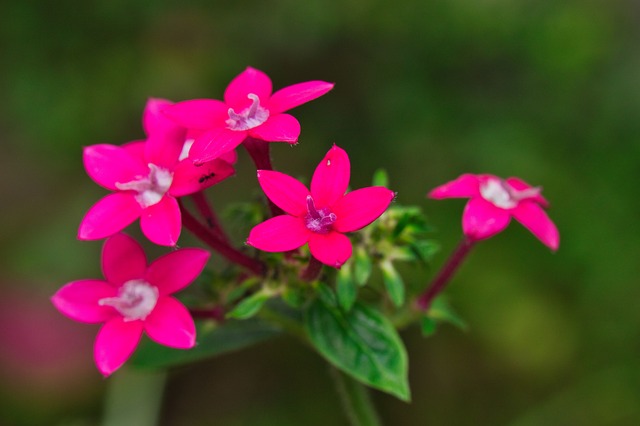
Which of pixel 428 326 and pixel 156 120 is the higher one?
pixel 156 120

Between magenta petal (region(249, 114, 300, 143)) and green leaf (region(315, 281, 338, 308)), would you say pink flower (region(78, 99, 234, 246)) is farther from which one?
green leaf (region(315, 281, 338, 308))

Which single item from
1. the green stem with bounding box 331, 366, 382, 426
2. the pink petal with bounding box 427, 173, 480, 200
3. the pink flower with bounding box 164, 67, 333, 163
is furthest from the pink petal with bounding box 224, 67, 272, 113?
the green stem with bounding box 331, 366, 382, 426

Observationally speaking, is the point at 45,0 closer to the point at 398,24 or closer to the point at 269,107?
the point at 398,24

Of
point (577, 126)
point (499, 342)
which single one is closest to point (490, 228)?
point (499, 342)

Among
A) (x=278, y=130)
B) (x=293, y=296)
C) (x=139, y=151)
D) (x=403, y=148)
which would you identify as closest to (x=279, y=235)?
(x=278, y=130)

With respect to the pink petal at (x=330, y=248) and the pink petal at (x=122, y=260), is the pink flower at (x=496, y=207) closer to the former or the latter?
the pink petal at (x=330, y=248)

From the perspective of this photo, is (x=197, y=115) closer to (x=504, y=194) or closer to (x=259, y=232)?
(x=259, y=232)
